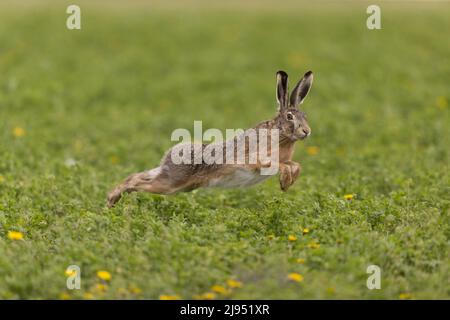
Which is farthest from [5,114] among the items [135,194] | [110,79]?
[135,194]

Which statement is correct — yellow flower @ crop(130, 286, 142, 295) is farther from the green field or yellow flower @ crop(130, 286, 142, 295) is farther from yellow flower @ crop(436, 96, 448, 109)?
yellow flower @ crop(436, 96, 448, 109)

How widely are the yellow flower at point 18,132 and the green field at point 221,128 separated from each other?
0.04 meters

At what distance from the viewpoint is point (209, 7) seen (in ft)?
72.9

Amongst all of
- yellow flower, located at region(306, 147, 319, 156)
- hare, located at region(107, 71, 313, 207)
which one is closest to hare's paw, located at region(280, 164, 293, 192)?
hare, located at region(107, 71, 313, 207)

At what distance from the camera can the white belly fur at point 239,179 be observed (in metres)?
7.31

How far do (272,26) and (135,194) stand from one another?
12782mm

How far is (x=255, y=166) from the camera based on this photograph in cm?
724

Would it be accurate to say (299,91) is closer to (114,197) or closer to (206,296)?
(114,197)

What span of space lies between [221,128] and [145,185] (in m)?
5.71

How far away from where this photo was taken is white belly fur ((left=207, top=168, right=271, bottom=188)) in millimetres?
7309

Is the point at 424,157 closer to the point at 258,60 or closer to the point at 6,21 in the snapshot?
the point at 258,60

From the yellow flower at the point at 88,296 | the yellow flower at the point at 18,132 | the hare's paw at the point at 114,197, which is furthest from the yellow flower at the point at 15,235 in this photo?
the yellow flower at the point at 18,132
